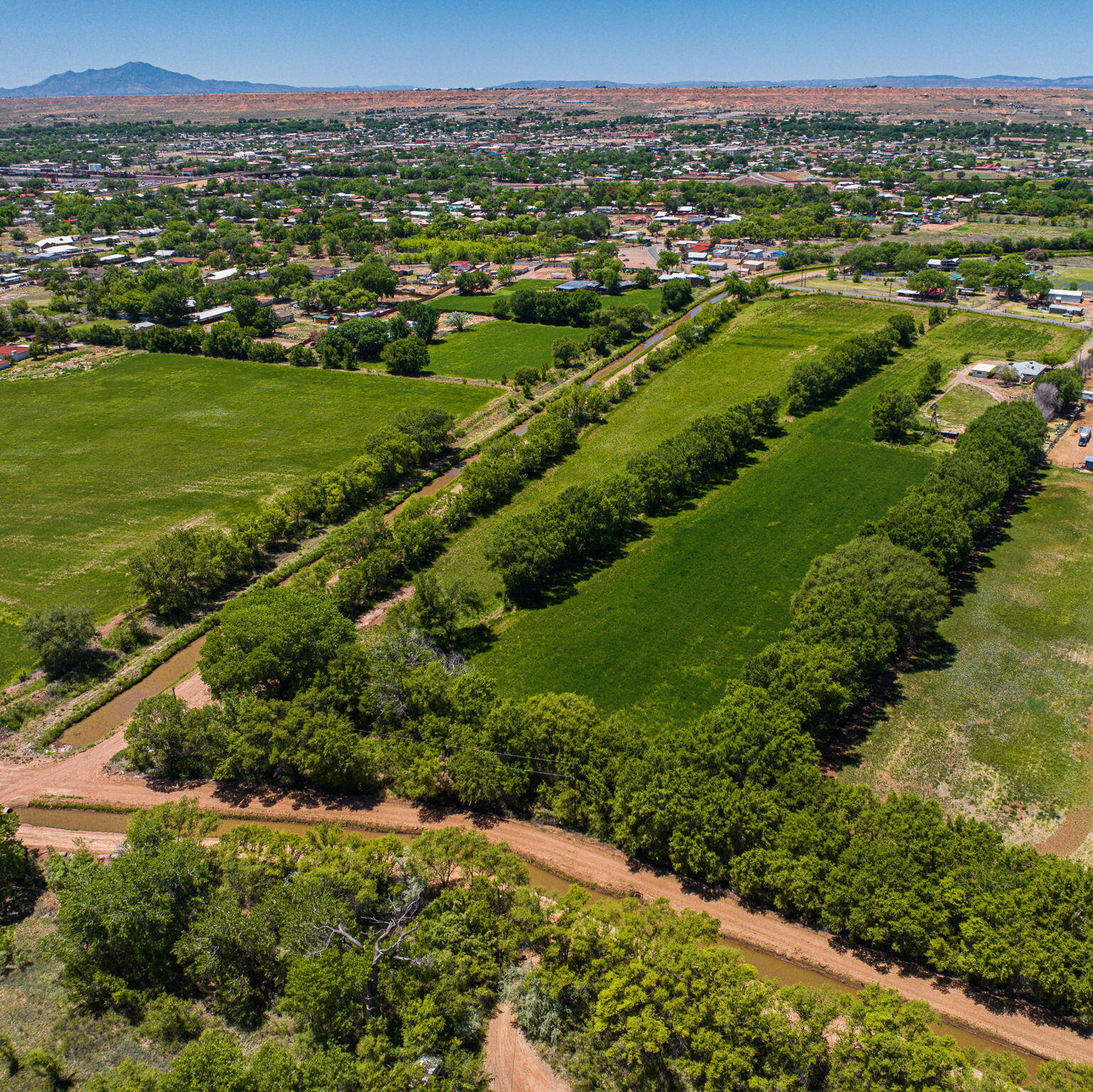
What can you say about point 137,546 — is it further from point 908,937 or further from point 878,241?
point 878,241

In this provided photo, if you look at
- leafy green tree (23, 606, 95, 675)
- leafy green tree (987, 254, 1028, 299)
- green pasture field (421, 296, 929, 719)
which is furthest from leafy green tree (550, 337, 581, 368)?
leafy green tree (987, 254, 1028, 299)

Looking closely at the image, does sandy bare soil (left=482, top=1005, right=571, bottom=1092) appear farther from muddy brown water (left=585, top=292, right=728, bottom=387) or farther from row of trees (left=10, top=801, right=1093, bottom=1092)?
muddy brown water (left=585, top=292, right=728, bottom=387)

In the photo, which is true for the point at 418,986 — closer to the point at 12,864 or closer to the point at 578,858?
the point at 578,858

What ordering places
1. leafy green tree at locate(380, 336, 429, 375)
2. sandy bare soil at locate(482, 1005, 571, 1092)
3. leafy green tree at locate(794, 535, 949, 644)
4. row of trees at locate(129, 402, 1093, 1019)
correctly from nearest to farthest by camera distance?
sandy bare soil at locate(482, 1005, 571, 1092)
row of trees at locate(129, 402, 1093, 1019)
leafy green tree at locate(794, 535, 949, 644)
leafy green tree at locate(380, 336, 429, 375)

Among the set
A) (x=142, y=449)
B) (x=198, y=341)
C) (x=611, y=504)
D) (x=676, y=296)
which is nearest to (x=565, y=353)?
(x=676, y=296)

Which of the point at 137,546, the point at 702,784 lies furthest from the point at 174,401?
the point at 702,784

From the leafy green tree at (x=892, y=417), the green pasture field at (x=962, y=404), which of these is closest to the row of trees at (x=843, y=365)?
the leafy green tree at (x=892, y=417)

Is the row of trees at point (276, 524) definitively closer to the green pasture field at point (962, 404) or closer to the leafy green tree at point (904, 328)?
the green pasture field at point (962, 404)
